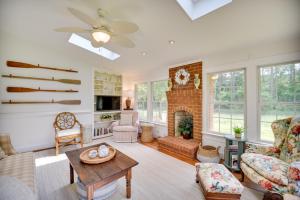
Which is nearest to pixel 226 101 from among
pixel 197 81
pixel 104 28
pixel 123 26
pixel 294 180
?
pixel 197 81

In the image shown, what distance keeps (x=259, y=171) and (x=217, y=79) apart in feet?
6.57

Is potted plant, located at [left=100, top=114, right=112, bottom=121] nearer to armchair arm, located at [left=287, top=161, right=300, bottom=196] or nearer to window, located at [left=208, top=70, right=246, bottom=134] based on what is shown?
window, located at [left=208, top=70, right=246, bottom=134]

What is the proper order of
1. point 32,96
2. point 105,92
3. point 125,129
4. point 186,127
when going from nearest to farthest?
point 32,96 < point 186,127 < point 125,129 < point 105,92

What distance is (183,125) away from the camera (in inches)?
145

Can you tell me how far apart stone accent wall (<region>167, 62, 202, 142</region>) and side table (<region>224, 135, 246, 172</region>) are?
82 cm

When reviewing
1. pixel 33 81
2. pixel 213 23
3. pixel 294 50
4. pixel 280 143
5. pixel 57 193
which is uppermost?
pixel 213 23

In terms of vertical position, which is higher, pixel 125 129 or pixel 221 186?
pixel 125 129

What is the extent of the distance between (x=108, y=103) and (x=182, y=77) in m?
2.80

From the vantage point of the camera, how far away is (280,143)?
6.37 feet

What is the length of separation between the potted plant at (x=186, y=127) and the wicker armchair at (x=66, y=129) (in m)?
2.68

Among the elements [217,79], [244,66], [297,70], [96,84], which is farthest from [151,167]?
[96,84]

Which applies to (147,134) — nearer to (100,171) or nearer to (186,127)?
(186,127)

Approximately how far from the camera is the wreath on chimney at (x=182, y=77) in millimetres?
3520

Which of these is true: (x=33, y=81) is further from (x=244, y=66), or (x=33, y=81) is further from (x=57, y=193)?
(x=244, y=66)
